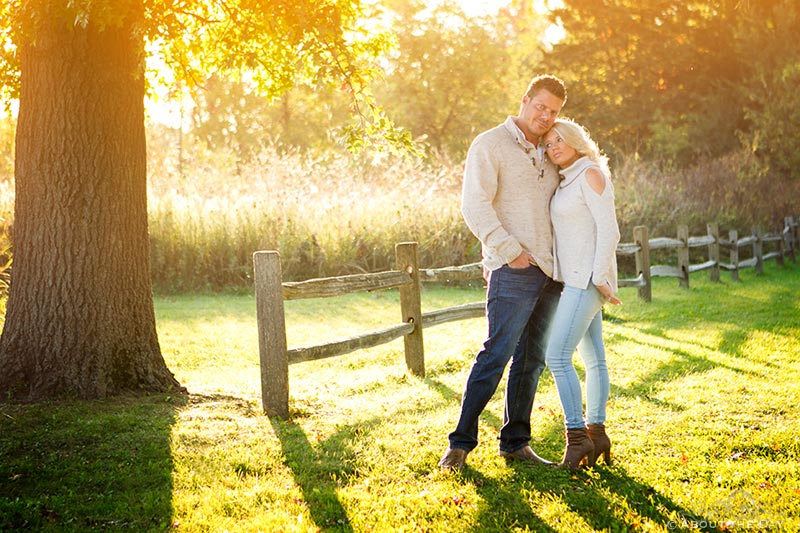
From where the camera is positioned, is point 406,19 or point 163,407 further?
point 406,19

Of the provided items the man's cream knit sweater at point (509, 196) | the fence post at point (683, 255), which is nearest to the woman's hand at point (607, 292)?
the man's cream knit sweater at point (509, 196)

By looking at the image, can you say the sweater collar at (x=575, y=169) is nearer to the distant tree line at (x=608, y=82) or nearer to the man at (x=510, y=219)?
the man at (x=510, y=219)

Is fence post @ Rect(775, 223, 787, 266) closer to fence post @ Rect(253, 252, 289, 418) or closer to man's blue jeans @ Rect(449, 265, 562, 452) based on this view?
fence post @ Rect(253, 252, 289, 418)

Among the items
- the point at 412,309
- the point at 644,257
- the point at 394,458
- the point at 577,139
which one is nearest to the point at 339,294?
the point at 412,309

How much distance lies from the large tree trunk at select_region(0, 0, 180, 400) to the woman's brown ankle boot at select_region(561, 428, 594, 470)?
10.8ft

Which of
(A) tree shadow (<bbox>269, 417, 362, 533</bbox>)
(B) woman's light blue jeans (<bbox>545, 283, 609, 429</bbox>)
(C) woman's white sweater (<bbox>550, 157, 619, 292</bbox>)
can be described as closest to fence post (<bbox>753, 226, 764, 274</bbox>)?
(A) tree shadow (<bbox>269, 417, 362, 533</bbox>)

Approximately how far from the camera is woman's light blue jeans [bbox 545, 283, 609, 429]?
4.15 m

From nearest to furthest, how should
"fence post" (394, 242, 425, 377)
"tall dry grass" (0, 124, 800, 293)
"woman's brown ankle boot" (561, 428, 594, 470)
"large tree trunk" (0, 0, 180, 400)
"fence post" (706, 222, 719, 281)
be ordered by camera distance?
"woman's brown ankle boot" (561, 428, 594, 470), "large tree trunk" (0, 0, 180, 400), "fence post" (394, 242, 425, 377), "tall dry grass" (0, 124, 800, 293), "fence post" (706, 222, 719, 281)

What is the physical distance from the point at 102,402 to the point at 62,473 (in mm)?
1270

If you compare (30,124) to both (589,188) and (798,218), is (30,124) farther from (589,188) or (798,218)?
(798,218)

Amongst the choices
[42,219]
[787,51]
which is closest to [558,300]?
[42,219]

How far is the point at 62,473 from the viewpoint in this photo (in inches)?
168

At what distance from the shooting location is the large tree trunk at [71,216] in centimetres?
557

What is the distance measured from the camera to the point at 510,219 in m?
4.21
